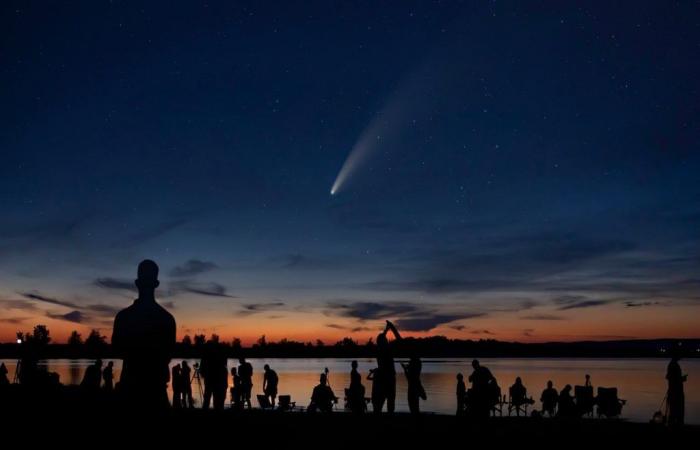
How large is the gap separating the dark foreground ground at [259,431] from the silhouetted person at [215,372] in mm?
3986

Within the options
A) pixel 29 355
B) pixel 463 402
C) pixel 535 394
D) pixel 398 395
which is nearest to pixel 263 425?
pixel 29 355

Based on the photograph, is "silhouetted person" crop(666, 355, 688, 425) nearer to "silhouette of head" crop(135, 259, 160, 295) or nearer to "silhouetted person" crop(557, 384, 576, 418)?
"silhouetted person" crop(557, 384, 576, 418)

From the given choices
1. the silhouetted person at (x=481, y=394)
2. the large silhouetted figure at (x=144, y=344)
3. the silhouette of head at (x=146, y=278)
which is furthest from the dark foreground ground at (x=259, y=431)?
the silhouette of head at (x=146, y=278)

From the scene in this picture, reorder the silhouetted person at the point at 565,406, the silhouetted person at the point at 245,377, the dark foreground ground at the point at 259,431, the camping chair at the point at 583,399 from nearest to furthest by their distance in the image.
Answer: the dark foreground ground at the point at 259,431, the silhouetted person at the point at 245,377, the silhouetted person at the point at 565,406, the camping chair at the point at 583,399

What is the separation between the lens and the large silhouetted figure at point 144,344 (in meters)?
5.27

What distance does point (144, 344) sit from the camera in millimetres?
5273

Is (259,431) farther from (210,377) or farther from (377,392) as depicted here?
(210,377)

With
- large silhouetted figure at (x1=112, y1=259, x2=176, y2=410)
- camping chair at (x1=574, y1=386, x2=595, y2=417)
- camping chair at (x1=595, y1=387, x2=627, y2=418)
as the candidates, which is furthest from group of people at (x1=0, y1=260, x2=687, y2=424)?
camping chair at (x1=595, y1=387, x2=627, y2=418)

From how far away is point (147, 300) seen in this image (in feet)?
17.7

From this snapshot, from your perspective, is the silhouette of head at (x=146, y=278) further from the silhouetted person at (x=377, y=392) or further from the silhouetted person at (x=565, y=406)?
the silhouetted person at (x=565, y=406)

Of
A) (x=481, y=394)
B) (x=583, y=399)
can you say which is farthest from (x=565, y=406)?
(x=481, y=394)

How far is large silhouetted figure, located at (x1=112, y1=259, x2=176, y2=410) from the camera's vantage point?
5273mm

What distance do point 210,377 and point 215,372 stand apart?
0.31 metres

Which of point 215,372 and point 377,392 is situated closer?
point 377,392
